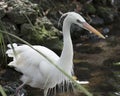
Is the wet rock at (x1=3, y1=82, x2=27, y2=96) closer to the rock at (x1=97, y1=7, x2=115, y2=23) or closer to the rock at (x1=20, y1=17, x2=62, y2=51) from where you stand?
the rock at (x1=20, y1=17, x2=62, y2=51)

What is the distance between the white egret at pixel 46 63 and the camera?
15.4ft

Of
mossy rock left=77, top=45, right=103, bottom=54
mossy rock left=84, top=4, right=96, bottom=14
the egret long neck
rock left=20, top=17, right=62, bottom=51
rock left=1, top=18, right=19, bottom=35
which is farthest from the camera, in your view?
mossy rock left=84, top=4, right=96, bottom=14

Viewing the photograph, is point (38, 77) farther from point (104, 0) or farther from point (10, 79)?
point (104, 0)

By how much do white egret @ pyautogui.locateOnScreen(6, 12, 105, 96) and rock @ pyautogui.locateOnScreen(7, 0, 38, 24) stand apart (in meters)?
2.53

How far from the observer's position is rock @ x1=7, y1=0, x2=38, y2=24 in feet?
26.7

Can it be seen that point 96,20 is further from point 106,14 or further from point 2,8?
point 2,8

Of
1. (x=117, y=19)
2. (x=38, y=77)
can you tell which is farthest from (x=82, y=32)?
(x=38, y=77)

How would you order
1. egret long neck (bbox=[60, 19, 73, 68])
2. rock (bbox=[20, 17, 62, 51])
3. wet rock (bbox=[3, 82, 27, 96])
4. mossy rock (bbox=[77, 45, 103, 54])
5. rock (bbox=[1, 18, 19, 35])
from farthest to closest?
mossy rock (bbox=[77, 45, 103, 54]), rock (bbox=[1, 18, 19, 35]), rock (bbox=[20, 17, 62, 51]), wet rock (bbox=[3, 82, 27, 96]), egret long neck (bbox=[60, 19, 73, 68])

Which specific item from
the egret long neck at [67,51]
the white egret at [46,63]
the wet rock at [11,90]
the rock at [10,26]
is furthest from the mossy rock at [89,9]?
the egret long neck at [67,51]

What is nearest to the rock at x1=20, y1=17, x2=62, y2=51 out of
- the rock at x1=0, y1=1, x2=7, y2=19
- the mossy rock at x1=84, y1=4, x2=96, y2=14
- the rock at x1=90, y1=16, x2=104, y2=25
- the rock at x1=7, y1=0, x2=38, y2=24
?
the rock at x1=7, y1=0, x2=38, y2=24

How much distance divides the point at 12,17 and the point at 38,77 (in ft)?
10.9

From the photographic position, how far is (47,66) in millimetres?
5102

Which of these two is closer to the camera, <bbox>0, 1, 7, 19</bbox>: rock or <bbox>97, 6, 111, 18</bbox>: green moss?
<bbox>0, 1, 7, 19</bbox>: rock

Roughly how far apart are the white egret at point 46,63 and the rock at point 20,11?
8.32 ft
